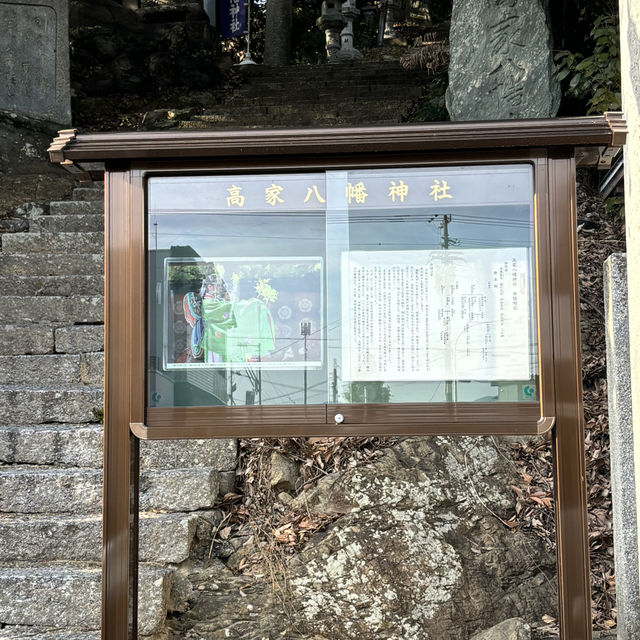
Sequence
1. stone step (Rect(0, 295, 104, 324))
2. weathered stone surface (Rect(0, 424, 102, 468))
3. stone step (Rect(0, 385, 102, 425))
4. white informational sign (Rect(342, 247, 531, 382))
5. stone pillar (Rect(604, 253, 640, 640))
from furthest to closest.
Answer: stone step (Rect(0, 295, 104, 324)) < stone step (Rect(0, 385, 102, 425)) < weathered stone surface (Rect(0, 424, 102, 468)) < stone pillar (Rect(604, 253, 640, 640)) < white informational sign (Rect(342, 247, 531, 382))

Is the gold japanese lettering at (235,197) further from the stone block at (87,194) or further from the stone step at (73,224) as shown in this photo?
the stone block at (87,194)

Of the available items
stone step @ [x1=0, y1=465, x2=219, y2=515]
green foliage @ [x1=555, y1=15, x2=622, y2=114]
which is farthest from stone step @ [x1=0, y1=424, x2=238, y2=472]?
green foliage @ [x1=555, y1=15, x2=622, y2=114]

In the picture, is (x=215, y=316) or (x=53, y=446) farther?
(x=53, y=446)

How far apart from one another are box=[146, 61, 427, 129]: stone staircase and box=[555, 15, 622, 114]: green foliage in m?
3.34

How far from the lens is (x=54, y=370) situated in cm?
455

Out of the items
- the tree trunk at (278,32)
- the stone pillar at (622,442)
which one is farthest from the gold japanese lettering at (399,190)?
the tree trunk at (278,32)

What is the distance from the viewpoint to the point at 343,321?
2.66m

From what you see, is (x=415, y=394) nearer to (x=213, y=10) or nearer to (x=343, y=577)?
(x=343, y=577)

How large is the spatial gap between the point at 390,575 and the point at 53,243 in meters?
3.76

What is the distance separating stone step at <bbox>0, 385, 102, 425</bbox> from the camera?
4.22 meters

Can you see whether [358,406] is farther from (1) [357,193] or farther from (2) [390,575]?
(2) [390,575]

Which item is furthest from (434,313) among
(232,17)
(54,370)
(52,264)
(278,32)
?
(232,17)

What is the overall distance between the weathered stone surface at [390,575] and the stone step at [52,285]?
7.54ft

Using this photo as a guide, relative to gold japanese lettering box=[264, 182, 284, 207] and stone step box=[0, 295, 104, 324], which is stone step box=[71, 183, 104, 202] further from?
gold japanese lettering box=[264, 182, 284, 207]
